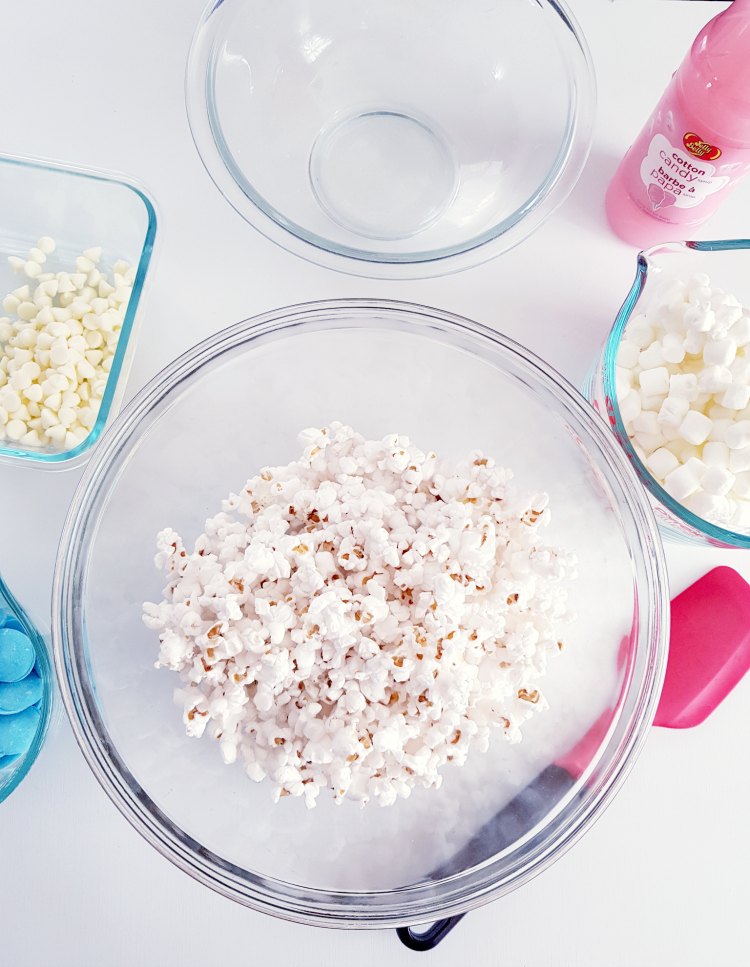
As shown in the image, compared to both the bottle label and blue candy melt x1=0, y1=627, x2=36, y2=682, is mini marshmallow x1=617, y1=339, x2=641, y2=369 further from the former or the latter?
blue candy melt x1=0, y1=627, x2=36, y2=682

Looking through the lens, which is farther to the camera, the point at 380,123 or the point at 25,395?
the point at 380,123

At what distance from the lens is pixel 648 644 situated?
805 mm

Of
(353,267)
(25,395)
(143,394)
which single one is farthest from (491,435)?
(25,395)

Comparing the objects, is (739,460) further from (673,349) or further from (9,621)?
(9,621)

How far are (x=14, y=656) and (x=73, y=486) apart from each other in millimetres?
193

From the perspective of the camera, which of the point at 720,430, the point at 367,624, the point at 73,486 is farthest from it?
the point at 73,486

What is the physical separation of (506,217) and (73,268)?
0.51 m

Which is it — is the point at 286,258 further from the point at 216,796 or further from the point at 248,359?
the point at 216,796

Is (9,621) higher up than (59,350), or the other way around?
(59,350)

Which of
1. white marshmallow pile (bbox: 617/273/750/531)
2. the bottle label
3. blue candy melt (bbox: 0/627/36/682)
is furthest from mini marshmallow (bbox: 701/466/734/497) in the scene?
blue candy melt (bbox: 0/627/36/682)

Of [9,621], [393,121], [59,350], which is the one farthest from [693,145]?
[9,621]

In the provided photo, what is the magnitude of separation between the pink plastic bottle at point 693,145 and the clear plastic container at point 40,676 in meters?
0.78

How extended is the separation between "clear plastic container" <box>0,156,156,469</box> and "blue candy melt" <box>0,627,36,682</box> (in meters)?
0.18

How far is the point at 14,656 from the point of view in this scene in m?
0.79
